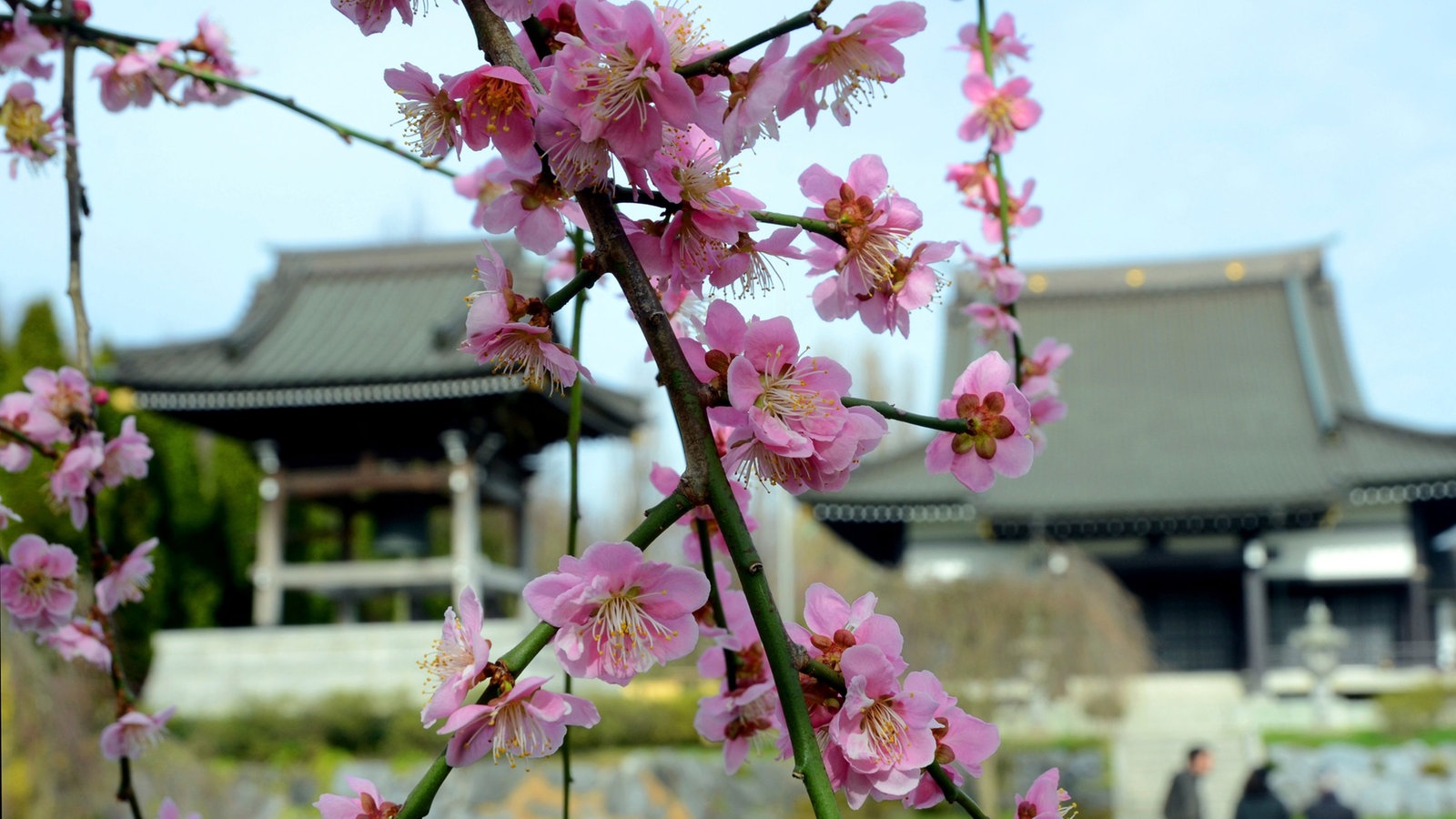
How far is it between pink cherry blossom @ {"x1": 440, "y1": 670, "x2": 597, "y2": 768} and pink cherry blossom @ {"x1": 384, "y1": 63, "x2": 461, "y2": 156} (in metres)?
0.35

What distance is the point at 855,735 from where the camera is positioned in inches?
29.6

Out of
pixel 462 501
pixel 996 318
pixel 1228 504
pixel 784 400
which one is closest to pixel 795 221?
pixel 784 400

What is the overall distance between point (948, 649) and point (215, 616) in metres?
8.00

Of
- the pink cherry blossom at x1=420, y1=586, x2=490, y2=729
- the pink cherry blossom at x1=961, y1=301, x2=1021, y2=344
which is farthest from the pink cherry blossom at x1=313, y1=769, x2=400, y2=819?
the pink cherry blossom at x1=961, y1=301, x2=1021, y2=344

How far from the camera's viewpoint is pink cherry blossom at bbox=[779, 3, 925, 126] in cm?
79

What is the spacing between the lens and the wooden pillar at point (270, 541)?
40.8 feet

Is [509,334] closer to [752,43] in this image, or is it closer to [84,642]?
[752,43]

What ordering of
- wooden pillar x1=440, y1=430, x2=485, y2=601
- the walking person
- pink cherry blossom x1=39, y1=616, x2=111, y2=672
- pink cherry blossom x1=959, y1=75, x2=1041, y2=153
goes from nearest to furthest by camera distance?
pink cherry blossom x1=39, y1=616, x2=111, y2=672 → pink cherry blossom x1=959, y1=75, x2=1041, y2=153 → the walking person → wooden pillar x1=440, y1=430, x2=485, y2=601

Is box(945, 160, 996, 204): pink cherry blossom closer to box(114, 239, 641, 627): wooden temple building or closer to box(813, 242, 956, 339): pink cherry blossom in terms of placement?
box(813, 242, 956, 339): pink cherry blossom

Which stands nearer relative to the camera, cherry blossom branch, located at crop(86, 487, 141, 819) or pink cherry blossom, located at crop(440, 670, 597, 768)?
pink cherry blossom, located at crop(440, 670, 597, 768)

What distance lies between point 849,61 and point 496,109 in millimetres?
213

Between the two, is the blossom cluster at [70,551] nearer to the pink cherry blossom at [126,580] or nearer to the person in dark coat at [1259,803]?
the pink cherry blossom at [126,580]

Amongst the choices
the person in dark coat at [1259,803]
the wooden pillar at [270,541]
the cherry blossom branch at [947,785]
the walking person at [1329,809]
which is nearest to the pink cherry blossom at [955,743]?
the cherry blossom branch at [947,785]

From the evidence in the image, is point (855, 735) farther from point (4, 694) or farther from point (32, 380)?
point (4, 694)
